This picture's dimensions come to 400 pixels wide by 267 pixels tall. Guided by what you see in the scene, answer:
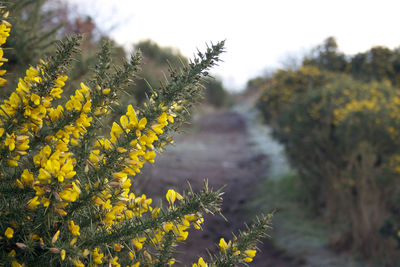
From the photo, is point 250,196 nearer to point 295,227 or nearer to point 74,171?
point 295,227

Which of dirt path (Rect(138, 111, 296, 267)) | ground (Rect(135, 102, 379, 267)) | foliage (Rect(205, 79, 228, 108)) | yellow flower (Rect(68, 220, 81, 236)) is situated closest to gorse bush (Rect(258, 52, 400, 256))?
ground (Rect(135, 102, 379, 267))

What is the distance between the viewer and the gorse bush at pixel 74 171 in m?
1.21

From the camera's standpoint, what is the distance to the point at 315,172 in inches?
275

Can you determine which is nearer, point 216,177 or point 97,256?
point 97,256

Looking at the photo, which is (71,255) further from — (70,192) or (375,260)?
Answer: (375,260)

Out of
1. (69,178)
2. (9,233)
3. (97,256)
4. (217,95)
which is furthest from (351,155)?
(217,95)

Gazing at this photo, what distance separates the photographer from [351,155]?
5.98 metres

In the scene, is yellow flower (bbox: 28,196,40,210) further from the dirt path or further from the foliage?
the foliage

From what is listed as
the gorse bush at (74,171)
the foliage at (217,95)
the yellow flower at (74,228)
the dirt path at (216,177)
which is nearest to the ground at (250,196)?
the dirt path at (216,177)

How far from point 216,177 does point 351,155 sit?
4607 millimetres

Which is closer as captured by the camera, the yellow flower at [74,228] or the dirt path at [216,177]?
the yellow flower at [74,228]

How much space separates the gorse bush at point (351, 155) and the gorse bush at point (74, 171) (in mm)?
3898

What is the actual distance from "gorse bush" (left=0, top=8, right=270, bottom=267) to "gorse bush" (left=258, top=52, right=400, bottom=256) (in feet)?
12.8

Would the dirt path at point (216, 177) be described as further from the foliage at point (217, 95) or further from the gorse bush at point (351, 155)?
the foliage at point (217, 95)
